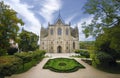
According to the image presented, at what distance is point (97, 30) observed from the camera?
1466cm

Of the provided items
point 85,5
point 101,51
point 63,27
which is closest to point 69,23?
point 63,27

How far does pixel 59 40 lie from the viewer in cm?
6575

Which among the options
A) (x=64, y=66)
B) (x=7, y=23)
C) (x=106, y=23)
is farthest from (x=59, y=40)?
(x=106, y=23)

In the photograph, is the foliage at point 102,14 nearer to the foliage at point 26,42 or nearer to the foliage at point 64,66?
the foliage at point 64,66

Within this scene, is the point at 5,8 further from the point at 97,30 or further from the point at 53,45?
the point at 53,45

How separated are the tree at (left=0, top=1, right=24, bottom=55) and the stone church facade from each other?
4415cm

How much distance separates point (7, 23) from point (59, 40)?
1797 inches

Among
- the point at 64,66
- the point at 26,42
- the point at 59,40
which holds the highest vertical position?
the point at 59,40

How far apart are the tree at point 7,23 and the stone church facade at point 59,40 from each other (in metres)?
44.2

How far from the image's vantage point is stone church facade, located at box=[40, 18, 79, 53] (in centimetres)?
6550

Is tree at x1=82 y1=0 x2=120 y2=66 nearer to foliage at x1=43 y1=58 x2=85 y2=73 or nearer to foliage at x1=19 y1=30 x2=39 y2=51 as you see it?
foliage at x1=43 y1=58 x2=85 y2=73

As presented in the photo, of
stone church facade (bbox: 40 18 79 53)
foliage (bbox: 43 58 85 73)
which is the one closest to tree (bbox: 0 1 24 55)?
foliage (bbox: 43 58 85 73)

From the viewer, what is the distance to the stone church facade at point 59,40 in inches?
2579

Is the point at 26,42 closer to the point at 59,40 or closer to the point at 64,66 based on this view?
the point at 64,66
